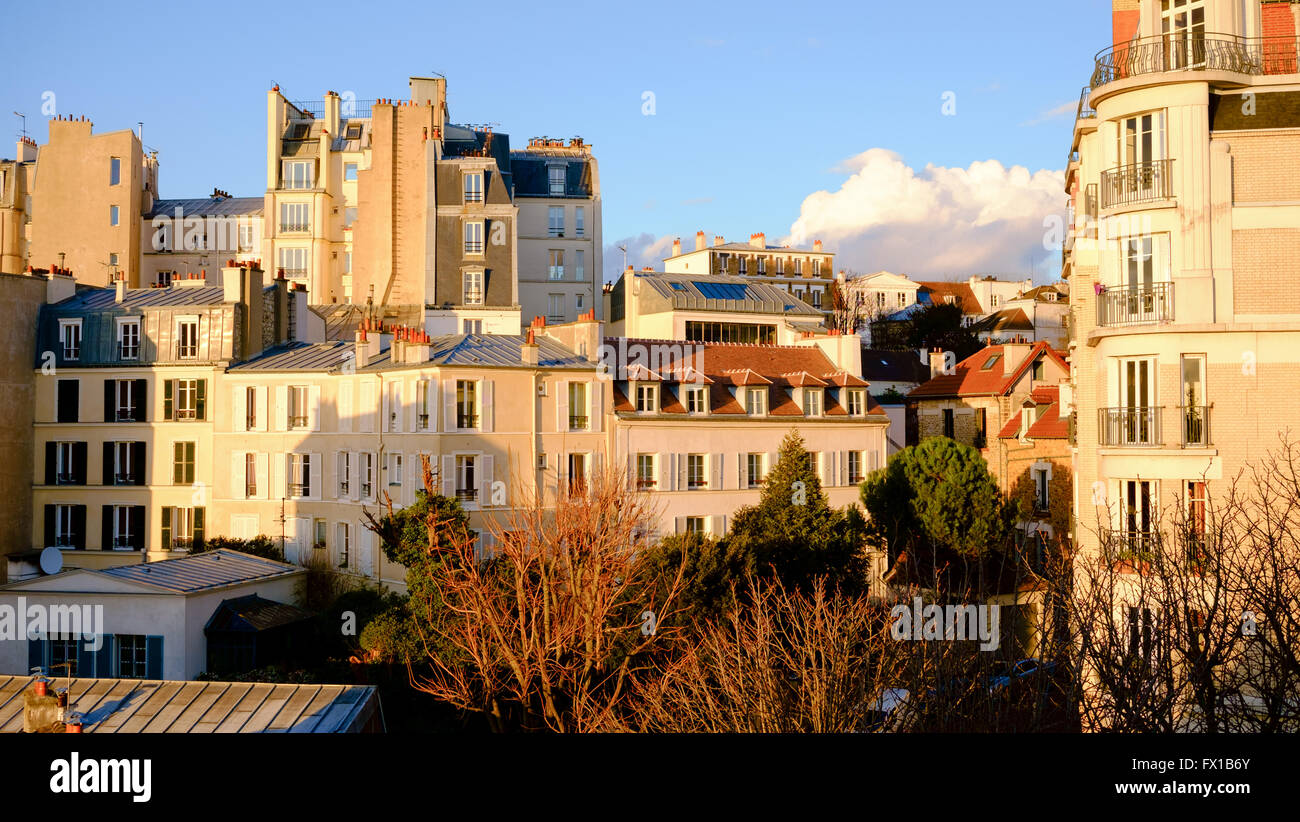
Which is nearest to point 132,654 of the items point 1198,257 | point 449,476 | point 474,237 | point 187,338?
point 449,476

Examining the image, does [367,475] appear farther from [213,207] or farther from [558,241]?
[213,207]

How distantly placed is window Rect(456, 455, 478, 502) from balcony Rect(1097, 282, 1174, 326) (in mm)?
21487

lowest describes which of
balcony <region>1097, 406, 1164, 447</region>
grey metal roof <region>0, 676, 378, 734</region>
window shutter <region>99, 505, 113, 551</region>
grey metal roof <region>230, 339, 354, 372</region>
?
grey metal roof <region>0, 676, 378, 734</region>

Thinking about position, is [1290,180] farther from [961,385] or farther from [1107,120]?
[961,385]

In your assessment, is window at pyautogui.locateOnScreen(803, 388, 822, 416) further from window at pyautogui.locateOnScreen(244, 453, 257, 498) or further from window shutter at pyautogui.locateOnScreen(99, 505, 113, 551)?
window shutter at pyautogui.locateOnScreen(99, 505, 113, 551)

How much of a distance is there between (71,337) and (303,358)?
10.3 m

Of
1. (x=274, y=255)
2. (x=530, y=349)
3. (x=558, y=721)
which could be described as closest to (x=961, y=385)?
(x=530, y=349)

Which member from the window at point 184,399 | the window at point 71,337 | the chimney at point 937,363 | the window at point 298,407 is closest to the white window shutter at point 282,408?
the window at point 298,407

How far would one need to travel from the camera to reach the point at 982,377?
5125 cm

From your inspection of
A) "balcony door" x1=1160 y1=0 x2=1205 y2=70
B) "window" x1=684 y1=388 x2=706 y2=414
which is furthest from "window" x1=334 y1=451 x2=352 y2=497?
"balcony door" x1=1160 y1=0 x2=1205 y2=70

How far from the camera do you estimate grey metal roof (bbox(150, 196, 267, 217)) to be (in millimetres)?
69062

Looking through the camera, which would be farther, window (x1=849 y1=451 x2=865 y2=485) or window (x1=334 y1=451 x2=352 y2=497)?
window (x1=849 y1=451 x2=865 y2=485)
